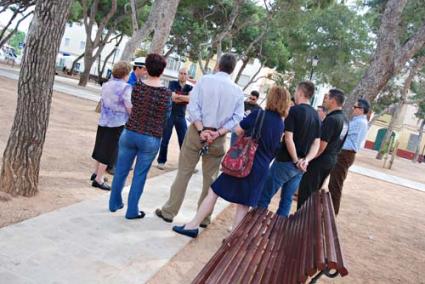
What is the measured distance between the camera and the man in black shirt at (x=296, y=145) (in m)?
5.00

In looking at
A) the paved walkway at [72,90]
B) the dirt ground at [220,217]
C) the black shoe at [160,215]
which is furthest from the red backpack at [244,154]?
the paved walkway at [72,90]

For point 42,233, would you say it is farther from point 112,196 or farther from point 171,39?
point 171,39

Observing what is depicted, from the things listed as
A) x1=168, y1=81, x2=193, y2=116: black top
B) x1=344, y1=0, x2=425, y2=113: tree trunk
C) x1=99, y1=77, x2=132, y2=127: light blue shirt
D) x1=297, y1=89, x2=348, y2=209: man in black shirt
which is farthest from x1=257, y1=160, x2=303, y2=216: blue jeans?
x1=344, y1=0, x2=425, y2=113: tree trunk

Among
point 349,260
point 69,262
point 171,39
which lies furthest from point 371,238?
point 171,39

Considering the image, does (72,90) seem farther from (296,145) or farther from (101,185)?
(296,145)

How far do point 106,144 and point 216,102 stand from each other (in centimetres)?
179

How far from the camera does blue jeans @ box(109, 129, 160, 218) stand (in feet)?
15.0

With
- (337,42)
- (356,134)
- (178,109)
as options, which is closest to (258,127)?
(356,134)

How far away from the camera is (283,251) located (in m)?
3.60

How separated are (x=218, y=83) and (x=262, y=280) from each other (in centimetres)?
218

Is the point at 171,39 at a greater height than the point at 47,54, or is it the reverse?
the point at 171,39

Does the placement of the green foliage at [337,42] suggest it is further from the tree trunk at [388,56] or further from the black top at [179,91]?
the black top at [179,91]

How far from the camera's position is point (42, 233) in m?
3.96

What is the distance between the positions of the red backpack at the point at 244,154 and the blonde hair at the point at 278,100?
12 centimetres
